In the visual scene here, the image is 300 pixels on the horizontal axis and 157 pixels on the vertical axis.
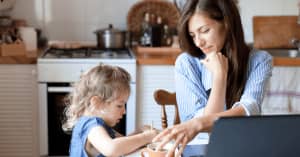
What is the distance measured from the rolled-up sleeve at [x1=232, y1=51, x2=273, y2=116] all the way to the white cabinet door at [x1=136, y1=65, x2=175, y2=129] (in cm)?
122

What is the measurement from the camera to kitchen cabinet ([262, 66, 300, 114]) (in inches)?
116

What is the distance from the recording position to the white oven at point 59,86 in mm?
2850

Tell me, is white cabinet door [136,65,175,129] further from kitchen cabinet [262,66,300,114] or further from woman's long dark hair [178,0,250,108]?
woman's long dark hair [178,0,250,108]

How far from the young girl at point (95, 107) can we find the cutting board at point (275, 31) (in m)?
2.10

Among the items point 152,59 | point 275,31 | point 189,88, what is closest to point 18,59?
point 152,59

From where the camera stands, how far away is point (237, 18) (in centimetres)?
164

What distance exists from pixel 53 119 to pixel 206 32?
1610 millimetres

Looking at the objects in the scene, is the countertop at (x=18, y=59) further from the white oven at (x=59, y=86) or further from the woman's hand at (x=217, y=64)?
the woman's hand at (x=217, y=64)

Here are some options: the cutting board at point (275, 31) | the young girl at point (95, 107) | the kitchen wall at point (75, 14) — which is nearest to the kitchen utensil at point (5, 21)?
the kitchen wall at point (75, 14)

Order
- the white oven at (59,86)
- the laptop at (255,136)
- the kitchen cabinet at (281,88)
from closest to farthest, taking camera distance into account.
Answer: the laptop at (255,136) → the white oven at (59,86) → the kitchen cabinet at (281,88)

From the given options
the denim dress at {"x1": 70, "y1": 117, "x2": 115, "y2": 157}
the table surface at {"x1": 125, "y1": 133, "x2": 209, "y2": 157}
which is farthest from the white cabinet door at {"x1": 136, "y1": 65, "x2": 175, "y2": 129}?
the denim dress at {"x1": 70, "y1": 117, "x2": 115, "y2": 157}

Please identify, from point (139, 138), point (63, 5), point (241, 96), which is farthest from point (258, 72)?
point (63, 5)

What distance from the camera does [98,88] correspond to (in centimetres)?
143

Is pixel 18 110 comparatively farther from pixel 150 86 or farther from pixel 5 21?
pixel 150 86
